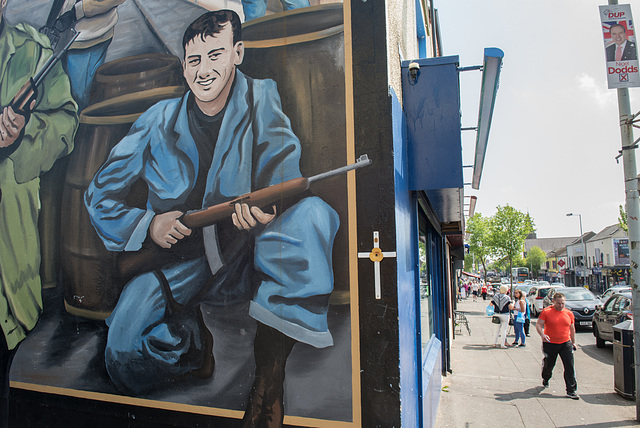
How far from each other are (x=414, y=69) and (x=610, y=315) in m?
10.8

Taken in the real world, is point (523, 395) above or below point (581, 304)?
below

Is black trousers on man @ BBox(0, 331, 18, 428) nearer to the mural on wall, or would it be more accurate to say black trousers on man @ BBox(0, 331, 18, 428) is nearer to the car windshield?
the mural on wall

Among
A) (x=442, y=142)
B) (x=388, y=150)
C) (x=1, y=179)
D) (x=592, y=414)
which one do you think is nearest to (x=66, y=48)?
(x=1, y=179)

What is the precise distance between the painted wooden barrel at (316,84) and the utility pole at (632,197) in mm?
4987

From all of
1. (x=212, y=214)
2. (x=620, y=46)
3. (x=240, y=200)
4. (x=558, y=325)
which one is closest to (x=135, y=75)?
(x=212, y=214)

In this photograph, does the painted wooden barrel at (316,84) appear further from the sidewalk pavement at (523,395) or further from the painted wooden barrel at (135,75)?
the sidewalk pavement at (523,395)

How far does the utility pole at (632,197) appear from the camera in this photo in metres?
6.39

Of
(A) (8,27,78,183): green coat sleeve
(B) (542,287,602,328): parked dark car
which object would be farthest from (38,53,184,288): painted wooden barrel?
(B) (542,287,602,328): parked dark car

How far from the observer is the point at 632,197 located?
21.7 feet

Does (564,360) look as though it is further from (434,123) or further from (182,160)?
(182,160)

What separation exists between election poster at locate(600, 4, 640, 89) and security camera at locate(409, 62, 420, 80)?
417cm

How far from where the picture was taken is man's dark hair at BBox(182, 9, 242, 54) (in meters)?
4.63

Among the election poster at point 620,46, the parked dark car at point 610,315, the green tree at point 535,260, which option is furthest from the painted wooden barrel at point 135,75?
the green tree at point 535,260

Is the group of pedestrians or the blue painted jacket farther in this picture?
the group of pedestrians
